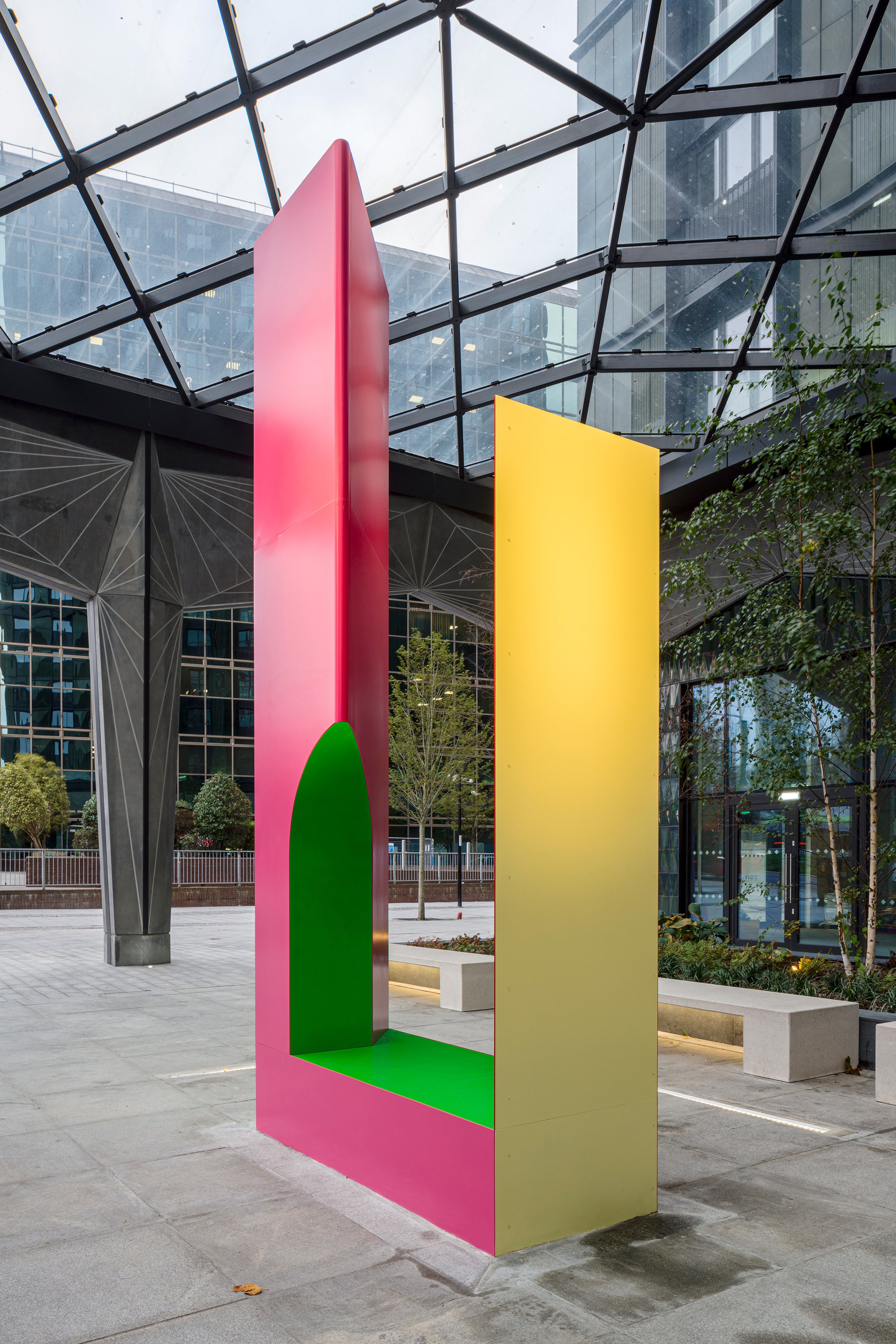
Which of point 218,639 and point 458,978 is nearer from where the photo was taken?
point 458,978

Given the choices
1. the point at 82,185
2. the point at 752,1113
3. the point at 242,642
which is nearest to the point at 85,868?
the point at 242,642

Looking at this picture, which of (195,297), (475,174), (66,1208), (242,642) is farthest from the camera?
(242,642)

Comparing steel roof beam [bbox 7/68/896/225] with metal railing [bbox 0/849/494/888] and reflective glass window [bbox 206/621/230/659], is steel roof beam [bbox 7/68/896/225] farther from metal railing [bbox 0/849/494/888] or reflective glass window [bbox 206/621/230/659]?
reflective glass window [bbox 206/621/230/659]

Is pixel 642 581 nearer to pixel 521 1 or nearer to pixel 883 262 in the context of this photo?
pixel 521 1

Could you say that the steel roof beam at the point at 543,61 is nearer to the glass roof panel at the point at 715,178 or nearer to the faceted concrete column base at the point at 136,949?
the glass roof panel at the point at 715,178

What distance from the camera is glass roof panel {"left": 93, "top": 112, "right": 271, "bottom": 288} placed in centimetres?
1167

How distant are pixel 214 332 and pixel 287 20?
195 inches

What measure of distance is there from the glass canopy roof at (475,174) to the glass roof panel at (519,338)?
0.04 meters

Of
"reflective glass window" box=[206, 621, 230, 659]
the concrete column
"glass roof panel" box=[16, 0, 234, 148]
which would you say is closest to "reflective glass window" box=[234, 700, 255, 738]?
"reflective glass window" box=[206, 621, 230, 659]

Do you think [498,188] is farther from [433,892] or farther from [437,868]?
[437,868]

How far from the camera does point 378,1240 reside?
Answer: 494cm

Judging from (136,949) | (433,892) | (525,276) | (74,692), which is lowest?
(433,892)

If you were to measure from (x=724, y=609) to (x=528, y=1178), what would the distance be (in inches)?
605

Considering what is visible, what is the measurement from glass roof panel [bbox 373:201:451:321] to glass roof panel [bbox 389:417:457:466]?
9.47ft
